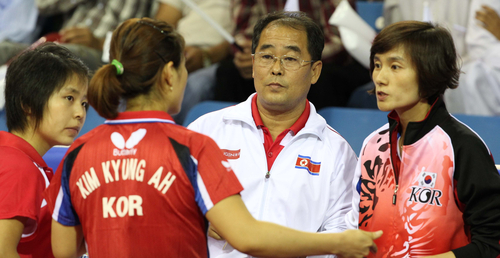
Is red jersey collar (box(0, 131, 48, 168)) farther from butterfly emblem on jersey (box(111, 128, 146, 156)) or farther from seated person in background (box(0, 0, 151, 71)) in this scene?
seated person in background (box(0, 0, 151, 71))

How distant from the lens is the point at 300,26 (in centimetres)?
216

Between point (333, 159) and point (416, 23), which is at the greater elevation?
point (416, 23)

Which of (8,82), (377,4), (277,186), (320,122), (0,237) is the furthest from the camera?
(377,4)

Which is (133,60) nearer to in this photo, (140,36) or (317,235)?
(140,36)

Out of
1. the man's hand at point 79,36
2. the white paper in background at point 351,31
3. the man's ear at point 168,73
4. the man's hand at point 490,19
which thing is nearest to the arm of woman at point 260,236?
the man's ear at point 168,73

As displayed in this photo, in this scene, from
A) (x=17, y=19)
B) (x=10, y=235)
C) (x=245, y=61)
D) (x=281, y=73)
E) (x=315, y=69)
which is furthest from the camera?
(x=17, y=19)

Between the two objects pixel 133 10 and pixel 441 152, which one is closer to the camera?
pixel 441 152

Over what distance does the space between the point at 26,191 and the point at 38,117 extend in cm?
29

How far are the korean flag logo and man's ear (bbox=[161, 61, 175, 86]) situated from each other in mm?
875

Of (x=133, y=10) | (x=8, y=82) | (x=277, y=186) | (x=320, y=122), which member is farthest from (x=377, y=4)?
(x=8, y=82)

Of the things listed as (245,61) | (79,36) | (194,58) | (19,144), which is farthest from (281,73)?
(79,36)

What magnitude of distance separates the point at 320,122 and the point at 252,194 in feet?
1.37

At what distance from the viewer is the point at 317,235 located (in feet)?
4.33

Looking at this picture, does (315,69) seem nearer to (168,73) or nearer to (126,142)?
(168,73)
